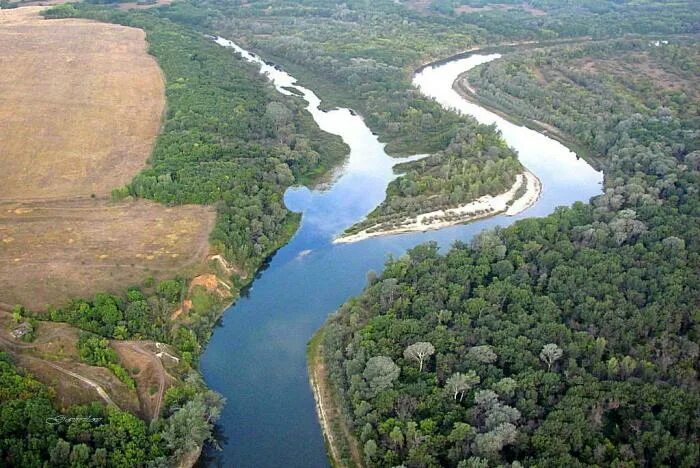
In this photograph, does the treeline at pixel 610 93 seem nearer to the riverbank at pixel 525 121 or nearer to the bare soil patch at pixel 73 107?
the riverbank at pixel 525 121

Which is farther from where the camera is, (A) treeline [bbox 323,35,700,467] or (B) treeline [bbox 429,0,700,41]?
(B) treeline [bbox 429,0,700,41]

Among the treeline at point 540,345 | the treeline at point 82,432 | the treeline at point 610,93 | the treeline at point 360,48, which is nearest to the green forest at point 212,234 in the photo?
the treeline at point 82,432

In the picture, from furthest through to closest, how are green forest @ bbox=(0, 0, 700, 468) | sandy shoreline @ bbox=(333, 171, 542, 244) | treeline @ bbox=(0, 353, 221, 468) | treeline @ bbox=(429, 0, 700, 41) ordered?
treeline @ bbox=(429, 0, 700, 41), sandy shoreline @ bbox=(333, 171, 542, 244), green forest @ bbox=(0, 0, 700, 468), treeline @ bbox=(0, 353, 221, 468)

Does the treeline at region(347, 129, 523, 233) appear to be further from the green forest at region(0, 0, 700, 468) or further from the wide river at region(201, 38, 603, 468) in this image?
the wide river at region(201, 38, 603, 468)

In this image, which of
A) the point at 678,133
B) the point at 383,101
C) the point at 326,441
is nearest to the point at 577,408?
the point at 326,441

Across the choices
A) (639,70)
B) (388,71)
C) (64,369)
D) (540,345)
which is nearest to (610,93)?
(639,70)

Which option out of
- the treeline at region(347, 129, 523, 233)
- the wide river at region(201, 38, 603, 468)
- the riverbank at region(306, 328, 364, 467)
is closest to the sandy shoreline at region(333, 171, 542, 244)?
the treeline at region(347, 129, 523, 233)
